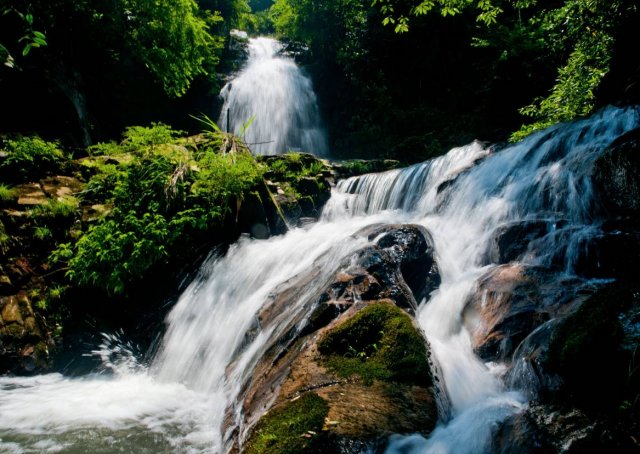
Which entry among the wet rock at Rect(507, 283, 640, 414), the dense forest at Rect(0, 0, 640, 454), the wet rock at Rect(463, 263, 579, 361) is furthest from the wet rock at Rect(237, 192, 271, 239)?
the wet rock at Rect(507, 283, 640, 414)

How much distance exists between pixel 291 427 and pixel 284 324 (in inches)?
68.5

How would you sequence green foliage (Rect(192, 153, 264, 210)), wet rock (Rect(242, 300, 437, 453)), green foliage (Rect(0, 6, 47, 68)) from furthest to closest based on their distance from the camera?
1. green foliage (Rect(192, 153, 264, 210))
2. wet rock (Rect(242, 300, 437, 453))
3. green foliage (Rect(0, 6, 47, 68))

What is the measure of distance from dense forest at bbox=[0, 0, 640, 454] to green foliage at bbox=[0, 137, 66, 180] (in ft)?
0.12

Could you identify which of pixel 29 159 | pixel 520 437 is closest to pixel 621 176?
pixel 520 437

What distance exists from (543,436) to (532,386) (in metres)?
0.62

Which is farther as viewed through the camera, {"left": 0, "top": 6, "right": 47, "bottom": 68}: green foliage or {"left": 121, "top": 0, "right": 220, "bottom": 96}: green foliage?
{"left": 121, "top": 0, "right": 220, "bottom": 96}: green foliage

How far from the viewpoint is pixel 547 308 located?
138 inches

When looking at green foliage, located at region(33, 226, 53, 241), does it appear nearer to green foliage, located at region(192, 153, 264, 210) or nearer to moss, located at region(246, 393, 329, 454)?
green foliage, located at region(192, 153, 264, 210)

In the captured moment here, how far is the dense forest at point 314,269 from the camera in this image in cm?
232

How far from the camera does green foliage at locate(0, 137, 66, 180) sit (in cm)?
684

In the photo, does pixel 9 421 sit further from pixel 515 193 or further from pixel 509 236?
pixel 515 193

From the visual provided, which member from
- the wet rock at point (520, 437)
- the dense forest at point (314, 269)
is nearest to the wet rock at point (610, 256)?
the dense forest at point (314, 269)

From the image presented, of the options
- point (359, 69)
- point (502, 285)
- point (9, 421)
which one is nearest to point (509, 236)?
point (502, 285)

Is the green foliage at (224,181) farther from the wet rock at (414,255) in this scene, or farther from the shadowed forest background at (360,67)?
the shadowed forest background at (360,67)
